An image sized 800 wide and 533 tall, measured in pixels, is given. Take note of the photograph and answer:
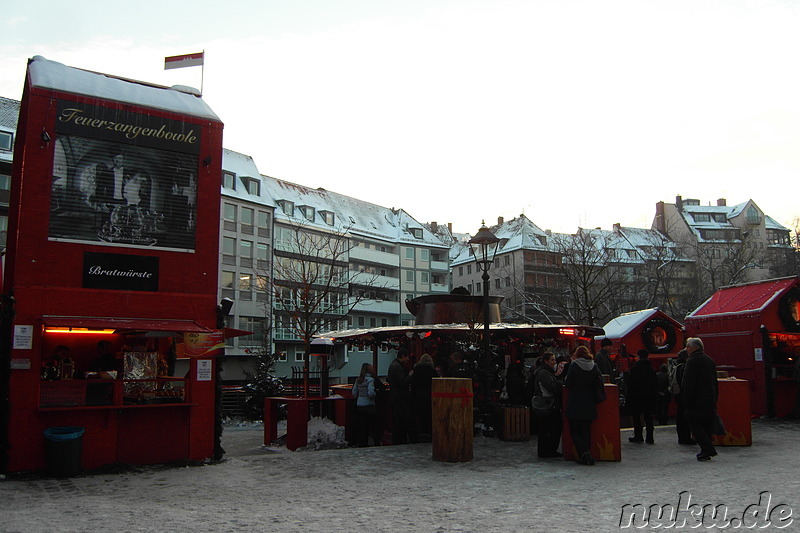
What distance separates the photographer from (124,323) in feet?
37.2

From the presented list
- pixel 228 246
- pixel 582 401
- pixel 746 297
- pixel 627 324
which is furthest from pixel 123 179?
pixel 228 246

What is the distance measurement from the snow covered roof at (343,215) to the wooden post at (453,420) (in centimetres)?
4377

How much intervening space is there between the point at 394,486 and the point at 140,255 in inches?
245

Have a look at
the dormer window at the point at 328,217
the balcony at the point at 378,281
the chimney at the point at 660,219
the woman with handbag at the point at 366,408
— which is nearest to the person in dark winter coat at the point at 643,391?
the woman with handbag at the point at 366,408

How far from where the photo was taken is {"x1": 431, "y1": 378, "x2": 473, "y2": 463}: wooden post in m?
10.9

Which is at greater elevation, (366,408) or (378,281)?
(378,281)

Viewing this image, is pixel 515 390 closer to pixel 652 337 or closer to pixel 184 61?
pixel 184 61

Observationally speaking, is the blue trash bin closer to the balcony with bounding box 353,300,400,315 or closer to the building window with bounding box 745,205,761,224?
the balcony with bounding box 353,300,400,315

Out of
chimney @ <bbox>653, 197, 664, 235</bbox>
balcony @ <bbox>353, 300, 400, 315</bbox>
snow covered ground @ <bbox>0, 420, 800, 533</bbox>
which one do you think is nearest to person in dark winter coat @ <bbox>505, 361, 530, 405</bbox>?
snow covered ground @ <bbox>0, 420, 800, 533</bbox>

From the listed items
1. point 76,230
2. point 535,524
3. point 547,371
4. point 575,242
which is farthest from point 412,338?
point 575,242

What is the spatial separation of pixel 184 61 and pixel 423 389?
355 inches

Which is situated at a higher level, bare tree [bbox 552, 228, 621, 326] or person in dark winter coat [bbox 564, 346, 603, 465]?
bare tree [bbox 552, 228, 621, 326]

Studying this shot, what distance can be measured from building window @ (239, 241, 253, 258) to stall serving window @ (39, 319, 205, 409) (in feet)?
137

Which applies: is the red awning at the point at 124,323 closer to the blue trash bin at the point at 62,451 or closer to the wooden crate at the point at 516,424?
the blue trash bin at the point at 62,451
